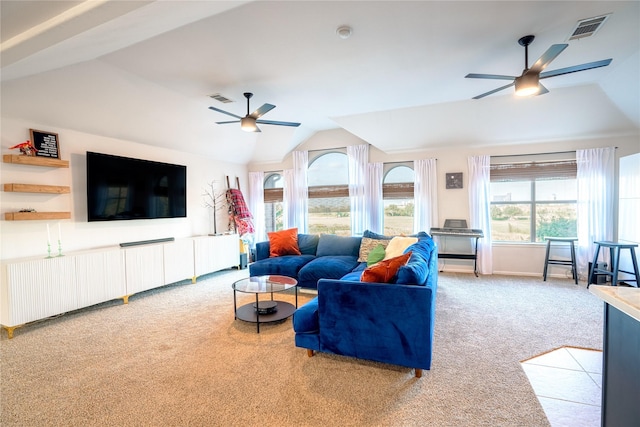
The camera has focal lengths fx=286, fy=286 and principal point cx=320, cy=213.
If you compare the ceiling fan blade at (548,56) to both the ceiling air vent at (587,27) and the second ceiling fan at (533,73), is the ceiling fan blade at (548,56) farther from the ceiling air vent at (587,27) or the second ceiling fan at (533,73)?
the ceiling air vent at (587,27)

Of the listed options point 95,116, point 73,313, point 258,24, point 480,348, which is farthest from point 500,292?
point 95,116

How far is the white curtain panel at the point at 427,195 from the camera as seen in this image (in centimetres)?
586

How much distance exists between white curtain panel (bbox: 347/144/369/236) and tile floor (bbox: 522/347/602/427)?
4075 millimetres

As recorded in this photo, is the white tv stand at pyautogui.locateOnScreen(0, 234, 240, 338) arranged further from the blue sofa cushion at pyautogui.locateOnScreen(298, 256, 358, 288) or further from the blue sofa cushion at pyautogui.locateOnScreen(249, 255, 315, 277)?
the blue sofa cushion at pyautogui.locateOnScreen(298, 256, 358, 288)

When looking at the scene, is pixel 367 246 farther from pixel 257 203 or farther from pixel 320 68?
pixel 257 203

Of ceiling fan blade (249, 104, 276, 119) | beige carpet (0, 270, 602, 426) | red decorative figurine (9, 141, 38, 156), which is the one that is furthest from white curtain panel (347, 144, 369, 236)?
A: red decorative figurine (9, 141, 38, 156)

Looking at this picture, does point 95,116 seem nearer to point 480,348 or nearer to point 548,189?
point 480,348

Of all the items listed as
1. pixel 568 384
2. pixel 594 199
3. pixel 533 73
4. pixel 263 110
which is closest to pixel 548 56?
pixel 533 73

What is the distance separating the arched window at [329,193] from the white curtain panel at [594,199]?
167 inches

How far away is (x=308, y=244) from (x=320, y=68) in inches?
117

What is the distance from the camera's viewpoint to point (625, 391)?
125 centimetres

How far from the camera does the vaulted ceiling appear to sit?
2236 millimetres

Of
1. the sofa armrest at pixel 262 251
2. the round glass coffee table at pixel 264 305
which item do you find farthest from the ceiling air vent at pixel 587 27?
the sofa armrest at pixel 262 251

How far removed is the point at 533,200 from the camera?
5.48 metres
